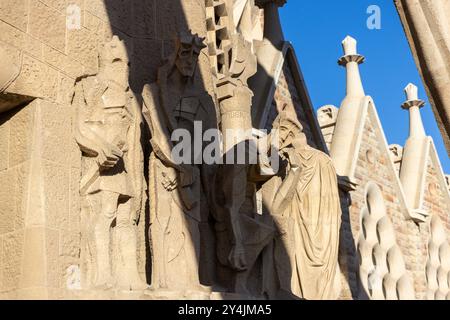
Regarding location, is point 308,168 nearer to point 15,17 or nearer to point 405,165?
point 15,17

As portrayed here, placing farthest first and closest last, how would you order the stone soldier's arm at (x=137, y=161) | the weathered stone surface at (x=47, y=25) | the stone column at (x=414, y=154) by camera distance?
1. the stone column at (x=414, y=154)
2. the stone soldier's arm at (x=137, y=161)
3. the weathered stone surface at (x=47, y=25)

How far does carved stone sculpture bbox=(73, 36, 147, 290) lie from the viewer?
5.25 metres

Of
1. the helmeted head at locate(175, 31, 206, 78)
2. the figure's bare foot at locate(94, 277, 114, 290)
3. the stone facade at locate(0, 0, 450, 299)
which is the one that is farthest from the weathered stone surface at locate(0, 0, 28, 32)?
the figure's bare foot at locate(94, 277, 114, 290)

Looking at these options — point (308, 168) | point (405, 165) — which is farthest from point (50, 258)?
point (405, 165)

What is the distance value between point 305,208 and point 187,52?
235 centimetres

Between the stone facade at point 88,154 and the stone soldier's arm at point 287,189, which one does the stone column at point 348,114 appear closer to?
the stone facade at point 88,154

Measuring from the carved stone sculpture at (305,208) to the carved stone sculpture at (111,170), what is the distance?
4.93ft

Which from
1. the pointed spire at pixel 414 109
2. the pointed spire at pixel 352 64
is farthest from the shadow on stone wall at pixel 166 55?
A: the pointed spire at pixel 414 109

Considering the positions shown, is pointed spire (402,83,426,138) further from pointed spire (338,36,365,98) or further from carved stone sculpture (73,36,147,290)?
carved stone sculpture (73,36,147,290)

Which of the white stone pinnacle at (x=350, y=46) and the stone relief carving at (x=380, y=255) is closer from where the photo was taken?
the stone relief carving at (x=380, y=255)

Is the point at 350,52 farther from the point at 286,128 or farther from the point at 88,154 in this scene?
the point at 88,154

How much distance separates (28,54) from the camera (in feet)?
17.4

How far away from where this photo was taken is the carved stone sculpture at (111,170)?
5.25 meters

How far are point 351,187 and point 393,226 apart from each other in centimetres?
197
